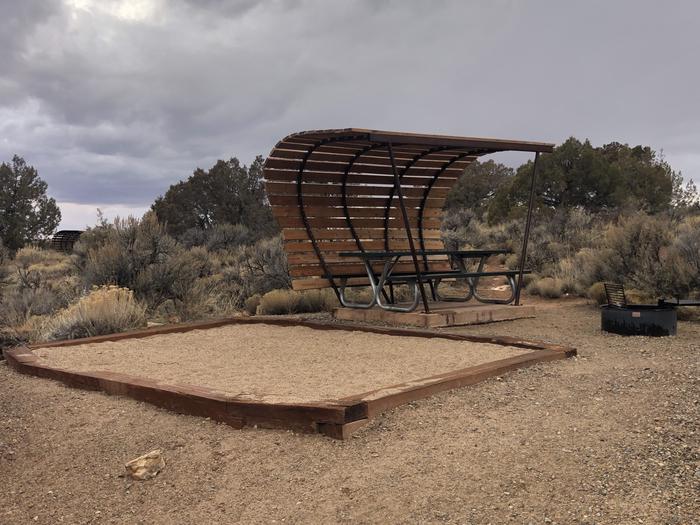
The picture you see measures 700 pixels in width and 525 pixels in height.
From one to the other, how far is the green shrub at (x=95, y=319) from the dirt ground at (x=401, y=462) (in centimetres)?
324

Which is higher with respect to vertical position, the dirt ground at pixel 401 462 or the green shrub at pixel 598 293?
the green shrub at pixel 598 293

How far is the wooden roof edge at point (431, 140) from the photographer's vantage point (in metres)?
7.45

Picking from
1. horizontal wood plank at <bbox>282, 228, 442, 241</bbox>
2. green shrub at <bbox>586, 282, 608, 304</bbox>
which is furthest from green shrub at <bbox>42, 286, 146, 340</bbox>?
green shrub at <bbox>586, 282, 608, 304</bbox>

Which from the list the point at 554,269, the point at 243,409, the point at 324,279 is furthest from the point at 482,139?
the point at 554,269

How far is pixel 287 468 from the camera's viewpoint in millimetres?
3422

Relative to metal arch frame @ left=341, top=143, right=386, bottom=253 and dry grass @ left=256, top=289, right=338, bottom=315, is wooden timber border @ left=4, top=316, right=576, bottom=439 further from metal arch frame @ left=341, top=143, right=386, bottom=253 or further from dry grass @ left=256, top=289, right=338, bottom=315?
dry grass @ left=256, top=289, right=338, bottom=315

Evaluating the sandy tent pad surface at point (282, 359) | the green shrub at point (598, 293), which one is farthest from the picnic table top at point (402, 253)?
the green shrub at point (598, 293)

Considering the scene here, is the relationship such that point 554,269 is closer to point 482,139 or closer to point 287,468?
point 482,139

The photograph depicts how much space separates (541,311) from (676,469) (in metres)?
6.82

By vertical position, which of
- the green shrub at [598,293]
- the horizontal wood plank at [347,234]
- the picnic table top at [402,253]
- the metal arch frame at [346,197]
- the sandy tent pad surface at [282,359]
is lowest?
the sandy tent pad surface at [282,359]

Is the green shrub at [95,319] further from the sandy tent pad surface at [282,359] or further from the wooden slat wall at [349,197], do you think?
the wooden slat wall at [349,197]

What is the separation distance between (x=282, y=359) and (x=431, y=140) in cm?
336

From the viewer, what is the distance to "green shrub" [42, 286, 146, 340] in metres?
8.03

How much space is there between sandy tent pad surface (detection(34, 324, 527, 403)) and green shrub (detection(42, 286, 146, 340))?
78 centimetres
